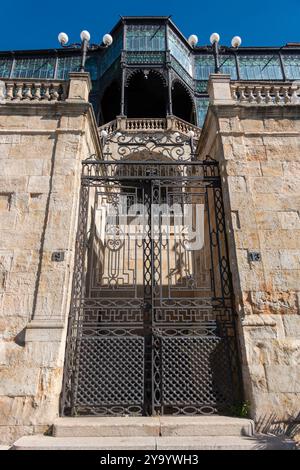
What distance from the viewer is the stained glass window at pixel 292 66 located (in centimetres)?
2084

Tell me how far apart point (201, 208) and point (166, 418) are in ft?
13.0

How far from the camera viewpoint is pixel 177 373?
173 inches

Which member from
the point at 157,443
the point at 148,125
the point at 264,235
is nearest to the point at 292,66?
the point at 148,125

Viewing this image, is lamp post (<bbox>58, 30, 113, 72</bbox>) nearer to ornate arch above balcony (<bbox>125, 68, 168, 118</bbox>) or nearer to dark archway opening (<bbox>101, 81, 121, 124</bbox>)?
ornate arch above balcony (<bbox>125, 68, 168, 118</bbox>)

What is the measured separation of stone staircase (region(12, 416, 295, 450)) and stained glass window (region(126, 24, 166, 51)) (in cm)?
2080

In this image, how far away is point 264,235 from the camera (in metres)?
4.70

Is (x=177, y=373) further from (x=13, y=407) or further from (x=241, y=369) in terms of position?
(x=13, y=407)

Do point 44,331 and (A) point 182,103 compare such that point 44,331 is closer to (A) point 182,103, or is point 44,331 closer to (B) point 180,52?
(A) point 182,103

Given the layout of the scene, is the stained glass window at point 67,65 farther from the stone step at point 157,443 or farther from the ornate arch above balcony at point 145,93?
the stone step at point 157,443

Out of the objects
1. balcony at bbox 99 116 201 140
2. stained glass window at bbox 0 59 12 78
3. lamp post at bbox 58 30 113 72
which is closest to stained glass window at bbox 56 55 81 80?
stained glass window at bbox 0 59 12 78

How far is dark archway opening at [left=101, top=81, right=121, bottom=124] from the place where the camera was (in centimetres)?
2080

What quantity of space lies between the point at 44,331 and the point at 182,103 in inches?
824

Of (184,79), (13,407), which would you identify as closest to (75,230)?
(13,407)

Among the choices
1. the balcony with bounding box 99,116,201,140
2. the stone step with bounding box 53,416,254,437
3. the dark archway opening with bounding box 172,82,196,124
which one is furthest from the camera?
the dark archway opening with bounding box 172,82,196,124
